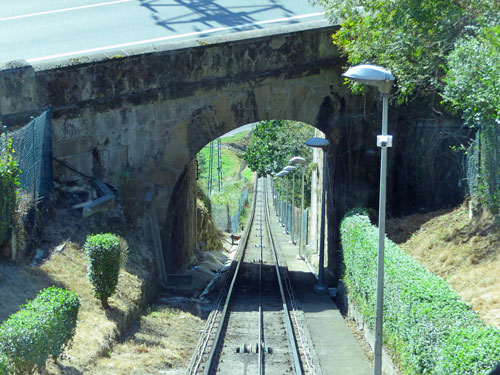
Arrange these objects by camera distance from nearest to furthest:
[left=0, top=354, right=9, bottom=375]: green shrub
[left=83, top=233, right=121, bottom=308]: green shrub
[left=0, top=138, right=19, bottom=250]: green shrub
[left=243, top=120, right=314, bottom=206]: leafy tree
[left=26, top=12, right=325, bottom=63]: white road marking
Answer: [left=0, top=354, right=9, bottom=375]: green shrub → [left=0, top=138, right=19, bottom=250]: green shrub → [left=83, top=233, right=121, bottom=308]: green shrub → [left=26, top=12, right=325, bottom=63]: white road marking → [left=243, top=120, right=314, bottom=206]: leafy tree

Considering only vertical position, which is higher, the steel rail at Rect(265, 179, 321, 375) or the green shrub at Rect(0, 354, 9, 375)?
the green shrub at Rect(0, 354, 9, 375)

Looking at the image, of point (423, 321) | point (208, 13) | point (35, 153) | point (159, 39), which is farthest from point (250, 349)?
point (208, 13)

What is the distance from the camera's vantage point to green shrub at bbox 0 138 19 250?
39.2ft

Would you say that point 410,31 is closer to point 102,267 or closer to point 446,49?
point 446,49

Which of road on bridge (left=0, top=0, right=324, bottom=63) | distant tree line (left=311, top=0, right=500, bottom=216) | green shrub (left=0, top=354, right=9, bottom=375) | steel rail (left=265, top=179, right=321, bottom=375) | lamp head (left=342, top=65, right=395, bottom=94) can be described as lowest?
steel rail (left=265, top=179, right=321, bottom=375)

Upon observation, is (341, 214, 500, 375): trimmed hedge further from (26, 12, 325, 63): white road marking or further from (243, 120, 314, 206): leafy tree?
(243, 120, 314, 206): leafy tree

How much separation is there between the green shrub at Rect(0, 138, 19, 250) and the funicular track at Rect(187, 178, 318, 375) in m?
4.18

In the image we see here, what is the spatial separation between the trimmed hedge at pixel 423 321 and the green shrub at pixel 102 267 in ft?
16.0

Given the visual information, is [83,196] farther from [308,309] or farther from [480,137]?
[480,137]

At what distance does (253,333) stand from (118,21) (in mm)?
11539

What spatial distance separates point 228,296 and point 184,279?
4.84 feet

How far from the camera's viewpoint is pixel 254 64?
57.0 feet

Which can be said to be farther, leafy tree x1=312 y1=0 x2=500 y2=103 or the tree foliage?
the tree foliage

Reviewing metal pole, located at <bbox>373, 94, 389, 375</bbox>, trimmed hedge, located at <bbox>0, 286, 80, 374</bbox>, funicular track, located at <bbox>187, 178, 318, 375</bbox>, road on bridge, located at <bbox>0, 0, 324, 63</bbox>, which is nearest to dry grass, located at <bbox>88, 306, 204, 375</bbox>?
funicular track, located at <bbox>187, 178, 318, 375</bbox>
